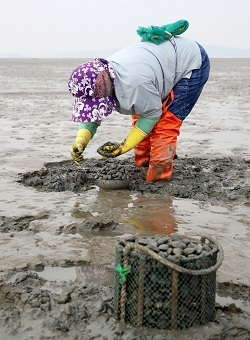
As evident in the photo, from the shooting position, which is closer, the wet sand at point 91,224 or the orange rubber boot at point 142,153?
the wet sand at point 91,224

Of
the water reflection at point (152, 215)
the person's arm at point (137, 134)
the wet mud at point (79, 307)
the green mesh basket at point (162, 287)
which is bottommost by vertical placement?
the water reflection at point (152, 215)

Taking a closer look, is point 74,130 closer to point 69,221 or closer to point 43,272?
point 69,221

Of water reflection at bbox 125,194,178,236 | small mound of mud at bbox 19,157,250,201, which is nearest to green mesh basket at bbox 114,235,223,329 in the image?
water reflection at bbox 125,194,178,236

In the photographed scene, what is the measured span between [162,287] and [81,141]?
9.01 feet

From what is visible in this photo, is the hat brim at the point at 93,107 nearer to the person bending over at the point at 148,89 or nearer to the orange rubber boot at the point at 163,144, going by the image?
the person bending over at the point at 148,89

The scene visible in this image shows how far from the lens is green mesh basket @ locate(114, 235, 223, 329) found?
2.96m

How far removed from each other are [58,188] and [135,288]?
2.97 metres

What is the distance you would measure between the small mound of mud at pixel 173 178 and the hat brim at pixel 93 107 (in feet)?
3.05

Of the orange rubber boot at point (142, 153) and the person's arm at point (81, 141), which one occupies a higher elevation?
the person's arm at point (81, 141)

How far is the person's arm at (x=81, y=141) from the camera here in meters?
5.41

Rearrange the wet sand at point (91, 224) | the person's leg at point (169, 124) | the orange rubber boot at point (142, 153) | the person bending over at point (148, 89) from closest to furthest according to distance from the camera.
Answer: the wet sand at point (91, 224) → the person bending over at point (148, 89) → the person's leg at point (169, 124) → the orange rubber boot at point (142, 153)

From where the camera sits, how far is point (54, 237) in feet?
14.3

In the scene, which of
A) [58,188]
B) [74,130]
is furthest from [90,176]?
[74,130]

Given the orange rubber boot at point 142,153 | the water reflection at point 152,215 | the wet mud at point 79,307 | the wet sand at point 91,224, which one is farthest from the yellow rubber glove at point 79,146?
the orange rubber boot at point 142,153
